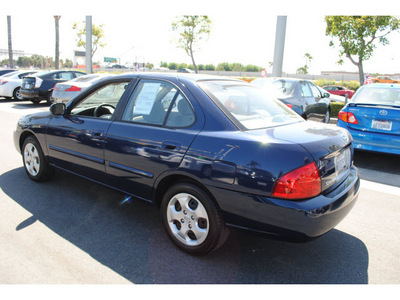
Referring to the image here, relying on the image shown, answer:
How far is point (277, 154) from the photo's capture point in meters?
2.28

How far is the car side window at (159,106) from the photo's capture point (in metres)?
2.85

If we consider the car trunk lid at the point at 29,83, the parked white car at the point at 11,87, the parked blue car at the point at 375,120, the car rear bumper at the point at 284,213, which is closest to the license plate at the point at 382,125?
the parked blue car at the point at 375,120

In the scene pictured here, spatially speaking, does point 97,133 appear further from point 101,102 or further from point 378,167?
point 378,167

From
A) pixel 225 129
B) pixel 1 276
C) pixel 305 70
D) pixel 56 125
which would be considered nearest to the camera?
pixel 1 276

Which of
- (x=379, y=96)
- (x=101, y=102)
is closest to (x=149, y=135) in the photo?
(x=101, y=102)

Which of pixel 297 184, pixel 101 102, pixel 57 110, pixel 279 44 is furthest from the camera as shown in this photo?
pixel 279 44

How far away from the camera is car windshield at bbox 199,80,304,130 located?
2761mm

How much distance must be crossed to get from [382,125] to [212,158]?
4.27 m

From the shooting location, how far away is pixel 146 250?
9.27 ft

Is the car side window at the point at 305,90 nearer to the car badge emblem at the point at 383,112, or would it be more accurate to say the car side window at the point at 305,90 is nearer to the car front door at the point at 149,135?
the car badge emblem at the point at 383,112

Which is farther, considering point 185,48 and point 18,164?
point 185,48
